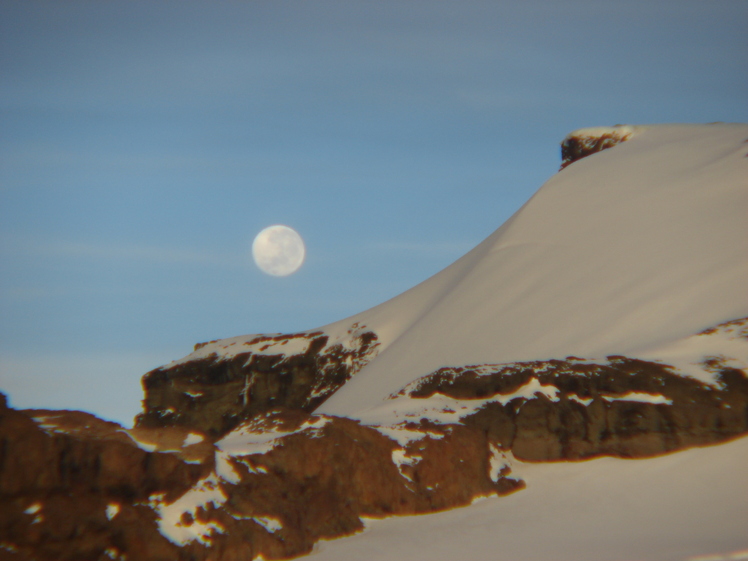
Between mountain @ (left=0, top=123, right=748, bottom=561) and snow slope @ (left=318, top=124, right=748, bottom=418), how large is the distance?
95 mm

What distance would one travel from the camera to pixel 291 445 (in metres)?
12.0

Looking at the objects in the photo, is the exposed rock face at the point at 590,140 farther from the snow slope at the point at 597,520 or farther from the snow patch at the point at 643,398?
the snow slope at the point at 597,520

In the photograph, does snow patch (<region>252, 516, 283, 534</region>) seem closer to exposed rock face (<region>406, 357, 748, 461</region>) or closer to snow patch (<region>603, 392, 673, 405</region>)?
exposed rock face (<region>406, 357, 748, 461</region>)

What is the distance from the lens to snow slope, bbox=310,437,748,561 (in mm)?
9852

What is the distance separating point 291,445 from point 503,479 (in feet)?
13.6

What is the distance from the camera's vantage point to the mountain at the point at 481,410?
9.13 m

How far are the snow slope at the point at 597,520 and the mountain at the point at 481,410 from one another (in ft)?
0.36

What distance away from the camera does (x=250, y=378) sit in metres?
34.7

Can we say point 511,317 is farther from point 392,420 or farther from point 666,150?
point 666,150

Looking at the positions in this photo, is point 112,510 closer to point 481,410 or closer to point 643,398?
point 481,410

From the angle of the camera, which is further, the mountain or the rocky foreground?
the mountain

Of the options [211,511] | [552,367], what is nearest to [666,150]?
[552,367]

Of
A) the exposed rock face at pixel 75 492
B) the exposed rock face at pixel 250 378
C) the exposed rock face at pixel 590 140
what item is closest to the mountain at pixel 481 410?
the exposed rock face at pixel 75 492

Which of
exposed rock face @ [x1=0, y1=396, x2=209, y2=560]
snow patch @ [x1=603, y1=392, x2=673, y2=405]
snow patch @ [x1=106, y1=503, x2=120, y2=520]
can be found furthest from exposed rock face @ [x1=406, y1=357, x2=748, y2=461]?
snow patch @ [x1=106, y1=503, x2=120, y2=520]
